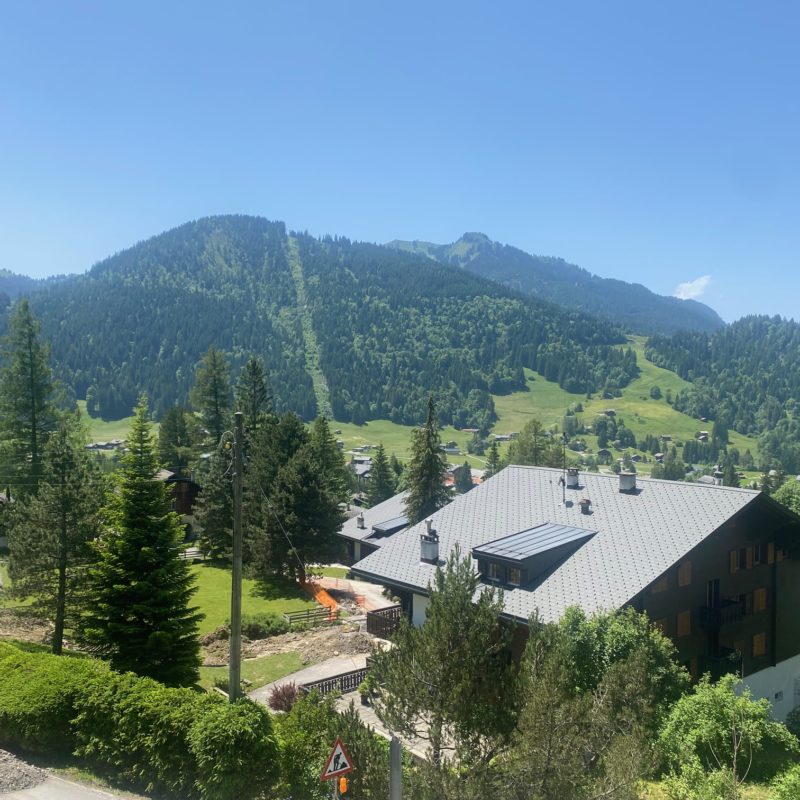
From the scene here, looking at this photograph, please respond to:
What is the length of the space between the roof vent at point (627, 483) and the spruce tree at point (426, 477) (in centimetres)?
2746

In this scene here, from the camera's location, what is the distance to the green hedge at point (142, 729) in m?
16.0

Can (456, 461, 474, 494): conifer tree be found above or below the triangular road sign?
below

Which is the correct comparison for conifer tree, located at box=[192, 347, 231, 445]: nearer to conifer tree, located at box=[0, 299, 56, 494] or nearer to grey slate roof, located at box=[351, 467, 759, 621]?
conifer tree, located at box=[0, 299, 56, 494]

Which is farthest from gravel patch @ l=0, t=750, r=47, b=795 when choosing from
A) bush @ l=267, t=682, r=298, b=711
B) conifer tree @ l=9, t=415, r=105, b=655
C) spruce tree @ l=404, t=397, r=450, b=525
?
spruce tree @ l=404, t=397, r=450, b=525

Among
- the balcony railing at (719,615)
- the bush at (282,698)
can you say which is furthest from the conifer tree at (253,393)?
the balcony railing at (719,615)

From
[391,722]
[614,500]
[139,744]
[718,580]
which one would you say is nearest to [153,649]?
[139,744]

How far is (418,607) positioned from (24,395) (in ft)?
125

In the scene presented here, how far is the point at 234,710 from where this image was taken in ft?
54.1

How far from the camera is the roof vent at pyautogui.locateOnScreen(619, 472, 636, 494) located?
3469cm

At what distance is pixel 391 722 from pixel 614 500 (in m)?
24.9

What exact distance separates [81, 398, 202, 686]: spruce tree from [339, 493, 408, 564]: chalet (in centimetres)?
3656

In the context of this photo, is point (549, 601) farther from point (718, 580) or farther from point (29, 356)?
point (29, 356)

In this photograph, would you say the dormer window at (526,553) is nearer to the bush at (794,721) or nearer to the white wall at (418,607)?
the white wall at (418,607)

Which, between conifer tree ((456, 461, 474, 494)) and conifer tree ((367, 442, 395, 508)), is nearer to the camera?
conifer tree ((367, 442, 395, 508))
